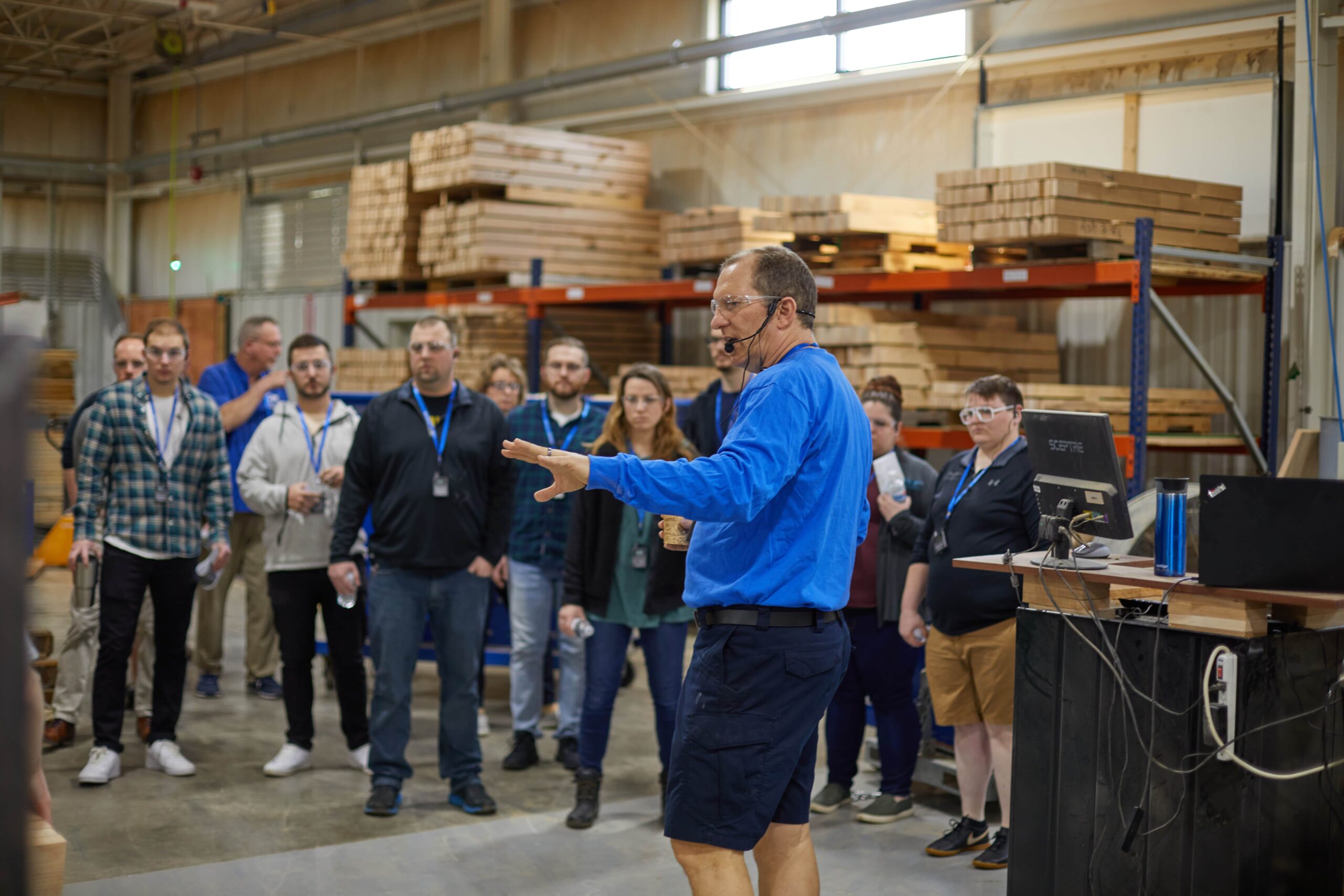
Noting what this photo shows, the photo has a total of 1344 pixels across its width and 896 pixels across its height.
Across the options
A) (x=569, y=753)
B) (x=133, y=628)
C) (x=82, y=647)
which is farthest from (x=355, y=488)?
(x=82, y=647)

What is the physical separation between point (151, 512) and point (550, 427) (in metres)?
1.86

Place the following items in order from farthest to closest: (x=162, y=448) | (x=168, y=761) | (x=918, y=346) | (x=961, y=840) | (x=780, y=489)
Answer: (x=918, y=346), (x=168, y=761), (x=162, y=448), (x=961, y=840), (x=780, y=489)

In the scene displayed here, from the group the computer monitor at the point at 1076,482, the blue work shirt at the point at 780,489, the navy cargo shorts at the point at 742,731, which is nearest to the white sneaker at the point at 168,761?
the navy cargo shorts at the point at 742,731

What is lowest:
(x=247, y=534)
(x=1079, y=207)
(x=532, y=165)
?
(x=247, y=534)

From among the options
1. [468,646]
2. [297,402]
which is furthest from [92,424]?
[468,646]

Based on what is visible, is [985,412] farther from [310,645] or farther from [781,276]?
[310,645]

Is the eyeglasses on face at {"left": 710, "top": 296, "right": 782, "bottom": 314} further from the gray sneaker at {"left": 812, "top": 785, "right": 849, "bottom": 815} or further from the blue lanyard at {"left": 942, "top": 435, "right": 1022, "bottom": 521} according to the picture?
the gray sneaker at {"left": 812, "top": 785, "right": 849, "bottom": 815}

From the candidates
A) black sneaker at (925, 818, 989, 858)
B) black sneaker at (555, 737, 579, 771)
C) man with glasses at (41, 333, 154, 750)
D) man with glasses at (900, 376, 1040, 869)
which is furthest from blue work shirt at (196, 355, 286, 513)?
black sneaker at (925, 818, 989, 858)

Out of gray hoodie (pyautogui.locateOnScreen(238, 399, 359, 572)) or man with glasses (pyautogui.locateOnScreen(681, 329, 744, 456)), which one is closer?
gray hoodie (pyautogui.locateOnScreen(238, 399, 359, 572))

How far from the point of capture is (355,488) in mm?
5324

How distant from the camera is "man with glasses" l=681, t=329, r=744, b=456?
6.06 m

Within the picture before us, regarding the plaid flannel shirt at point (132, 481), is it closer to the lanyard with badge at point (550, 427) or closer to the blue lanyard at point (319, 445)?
the blue lanyard at point (319, 445)

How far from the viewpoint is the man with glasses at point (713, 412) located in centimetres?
606

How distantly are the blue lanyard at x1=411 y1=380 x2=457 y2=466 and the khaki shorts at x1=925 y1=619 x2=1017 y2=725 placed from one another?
7.00 feet
